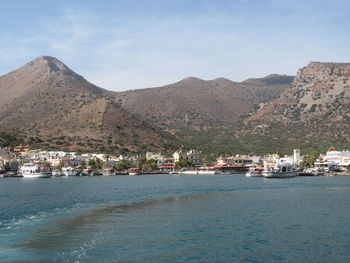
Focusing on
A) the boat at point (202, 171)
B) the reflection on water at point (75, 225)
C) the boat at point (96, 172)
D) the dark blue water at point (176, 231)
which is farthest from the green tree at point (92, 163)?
the reflection on water at point (75, 225)

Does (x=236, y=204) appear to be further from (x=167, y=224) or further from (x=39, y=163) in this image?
(x=39, y=163)

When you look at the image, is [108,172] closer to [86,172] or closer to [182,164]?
[86,172]

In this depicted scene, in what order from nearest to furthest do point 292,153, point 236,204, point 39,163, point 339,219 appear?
point 339,219
point 236,204
point 39,163
point 292,153

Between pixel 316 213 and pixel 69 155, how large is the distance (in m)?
141

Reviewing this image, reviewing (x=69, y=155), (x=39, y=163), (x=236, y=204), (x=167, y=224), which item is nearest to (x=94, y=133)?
(x=69, y=155)

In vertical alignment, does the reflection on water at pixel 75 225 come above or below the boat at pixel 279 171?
below

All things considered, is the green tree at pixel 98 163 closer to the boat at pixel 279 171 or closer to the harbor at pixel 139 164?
the harbor at pixel 139 164

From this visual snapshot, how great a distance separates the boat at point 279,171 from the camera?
136500mm

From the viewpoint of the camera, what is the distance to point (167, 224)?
138 ft

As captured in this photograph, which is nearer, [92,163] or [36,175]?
[36,175]

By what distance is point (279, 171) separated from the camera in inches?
5433

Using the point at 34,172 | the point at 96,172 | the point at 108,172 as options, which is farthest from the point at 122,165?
the point at 34,172

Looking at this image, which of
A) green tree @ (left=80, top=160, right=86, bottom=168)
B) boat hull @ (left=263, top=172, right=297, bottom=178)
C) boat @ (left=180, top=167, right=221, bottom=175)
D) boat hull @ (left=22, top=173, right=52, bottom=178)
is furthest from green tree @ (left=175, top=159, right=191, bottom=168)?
boat hull @ (left=263, top=172, right=297, bottom=178)

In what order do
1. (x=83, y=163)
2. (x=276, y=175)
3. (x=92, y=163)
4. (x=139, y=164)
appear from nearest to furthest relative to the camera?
(x=276, y=175)
(x=92, y=163)
(x=83, y=163)
(x=139, y=164)
